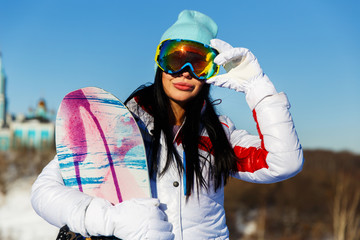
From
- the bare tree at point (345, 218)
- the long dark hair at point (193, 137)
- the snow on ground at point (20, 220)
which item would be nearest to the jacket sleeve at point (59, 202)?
the long dark hair at point (193, 137)

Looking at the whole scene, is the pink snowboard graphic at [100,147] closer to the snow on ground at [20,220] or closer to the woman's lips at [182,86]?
the woman's lips at [182,86]

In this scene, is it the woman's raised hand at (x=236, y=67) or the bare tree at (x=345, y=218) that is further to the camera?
the bare tree at (x=345, y=218)

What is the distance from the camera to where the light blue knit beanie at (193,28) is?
1.67 m

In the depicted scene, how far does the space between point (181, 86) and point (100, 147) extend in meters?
0.44

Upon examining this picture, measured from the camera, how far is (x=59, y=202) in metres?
1.36

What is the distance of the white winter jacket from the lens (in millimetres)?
1380

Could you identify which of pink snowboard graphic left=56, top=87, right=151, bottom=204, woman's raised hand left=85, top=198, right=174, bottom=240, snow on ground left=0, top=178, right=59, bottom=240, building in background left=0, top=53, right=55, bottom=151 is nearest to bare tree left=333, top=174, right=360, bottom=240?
pink snowboard graphic left=56, top=87, right=151, bottom=204

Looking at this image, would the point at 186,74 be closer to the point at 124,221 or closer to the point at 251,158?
the point at 251,158

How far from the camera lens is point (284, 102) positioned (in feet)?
4.69

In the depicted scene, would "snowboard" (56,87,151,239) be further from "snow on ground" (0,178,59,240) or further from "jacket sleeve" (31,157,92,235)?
"snow on ground" (0,178,59,240)

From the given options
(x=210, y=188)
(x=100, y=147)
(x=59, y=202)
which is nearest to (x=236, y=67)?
(x=210, y=188)

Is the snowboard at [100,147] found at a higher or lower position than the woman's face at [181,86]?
lower

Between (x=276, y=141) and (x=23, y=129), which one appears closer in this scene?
(x=276, y=141)

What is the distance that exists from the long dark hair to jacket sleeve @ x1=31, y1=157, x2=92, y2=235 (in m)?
0.33
